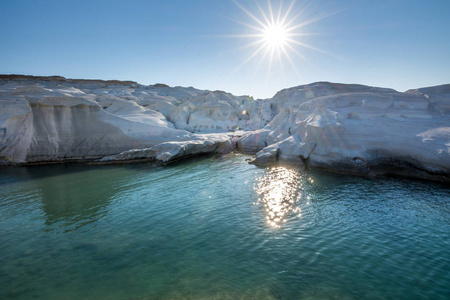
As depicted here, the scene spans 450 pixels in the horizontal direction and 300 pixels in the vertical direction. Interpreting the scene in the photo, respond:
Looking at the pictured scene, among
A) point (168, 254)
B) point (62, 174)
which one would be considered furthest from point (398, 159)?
point (62, 174)

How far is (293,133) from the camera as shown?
2222 centimetres

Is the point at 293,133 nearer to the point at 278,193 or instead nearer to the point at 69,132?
the point at 278,193

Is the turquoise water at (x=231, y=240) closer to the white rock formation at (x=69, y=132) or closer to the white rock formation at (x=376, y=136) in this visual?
the white rock formation at (x=376, y=136)

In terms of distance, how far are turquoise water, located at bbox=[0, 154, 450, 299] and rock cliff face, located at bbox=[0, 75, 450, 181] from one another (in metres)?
2.23

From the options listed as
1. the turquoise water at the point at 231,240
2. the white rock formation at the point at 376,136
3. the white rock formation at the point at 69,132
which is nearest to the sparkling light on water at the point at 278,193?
the turquoise water at the point at 231,240

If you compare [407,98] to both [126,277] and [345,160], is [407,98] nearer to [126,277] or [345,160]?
[345,160]

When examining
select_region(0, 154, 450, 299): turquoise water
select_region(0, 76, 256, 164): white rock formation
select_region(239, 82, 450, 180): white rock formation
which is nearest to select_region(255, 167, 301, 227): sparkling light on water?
select_region(0, 154, 450, 299): turquoise water

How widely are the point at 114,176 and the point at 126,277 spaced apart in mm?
12701

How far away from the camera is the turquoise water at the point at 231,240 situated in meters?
5.88

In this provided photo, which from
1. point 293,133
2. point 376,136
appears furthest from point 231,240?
point 293,133

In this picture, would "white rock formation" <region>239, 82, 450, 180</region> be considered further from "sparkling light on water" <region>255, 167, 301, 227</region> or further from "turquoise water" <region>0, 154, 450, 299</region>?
"sparkling light on water" <region>255, 167, 301, 227</region>

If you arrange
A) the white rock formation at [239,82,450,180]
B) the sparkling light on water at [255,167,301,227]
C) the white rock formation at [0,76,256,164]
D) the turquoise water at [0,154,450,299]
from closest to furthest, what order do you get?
1. the turquoise water at [0,154,450,299]
2. the sparkling light on water at [255,167,301,227]
3. the white rock formation at [239,82,450,180]
4. the white rock formation at [0,76,256,164]

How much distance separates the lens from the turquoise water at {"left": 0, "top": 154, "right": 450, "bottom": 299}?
5.88 m

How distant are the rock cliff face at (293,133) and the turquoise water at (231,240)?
2.23 m
